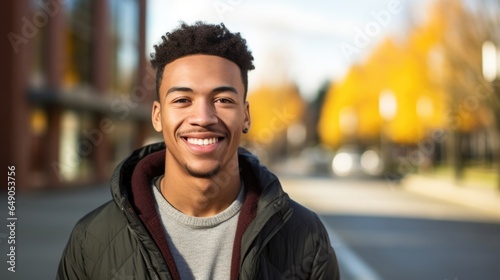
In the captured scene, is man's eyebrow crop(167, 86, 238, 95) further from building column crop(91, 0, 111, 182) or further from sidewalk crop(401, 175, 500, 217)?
building column crop(91, 0, 111, 182)

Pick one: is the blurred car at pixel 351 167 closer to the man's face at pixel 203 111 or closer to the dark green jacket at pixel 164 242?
the dark green jacket at pixel 164 242

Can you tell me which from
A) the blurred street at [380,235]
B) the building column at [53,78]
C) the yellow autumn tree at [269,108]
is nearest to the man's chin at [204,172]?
the blurred street at [380,235]

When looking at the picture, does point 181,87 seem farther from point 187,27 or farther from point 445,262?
point 445,262

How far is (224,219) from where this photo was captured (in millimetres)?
2592

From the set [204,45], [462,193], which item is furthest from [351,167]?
[204,45]

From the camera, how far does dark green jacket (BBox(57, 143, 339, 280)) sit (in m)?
2.47

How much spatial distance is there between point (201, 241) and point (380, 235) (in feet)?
42.2

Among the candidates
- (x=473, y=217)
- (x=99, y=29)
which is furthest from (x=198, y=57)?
(x=99, y=29)

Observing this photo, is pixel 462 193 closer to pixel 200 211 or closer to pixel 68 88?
pixel 68 88

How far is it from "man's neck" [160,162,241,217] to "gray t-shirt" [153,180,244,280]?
27 millimetres

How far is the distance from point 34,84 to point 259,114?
198ft

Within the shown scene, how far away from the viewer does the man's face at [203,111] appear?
250cm

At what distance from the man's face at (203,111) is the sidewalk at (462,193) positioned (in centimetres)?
1882

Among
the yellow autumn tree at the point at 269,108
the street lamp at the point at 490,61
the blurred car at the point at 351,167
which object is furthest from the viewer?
the yellow autumn tree at the point at 269,108
